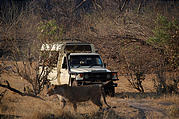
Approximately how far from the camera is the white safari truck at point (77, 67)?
1220 cm

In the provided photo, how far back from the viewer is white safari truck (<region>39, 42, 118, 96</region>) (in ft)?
40.0

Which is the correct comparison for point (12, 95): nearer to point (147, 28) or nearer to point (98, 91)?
point (98, 91)

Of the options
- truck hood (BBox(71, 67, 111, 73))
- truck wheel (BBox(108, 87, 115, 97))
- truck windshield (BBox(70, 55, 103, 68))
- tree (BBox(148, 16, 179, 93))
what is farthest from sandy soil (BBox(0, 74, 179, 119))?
truck windshield (BBox(70, 55, 103, 68))

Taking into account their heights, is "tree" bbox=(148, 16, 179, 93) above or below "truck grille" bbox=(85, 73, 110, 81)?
above

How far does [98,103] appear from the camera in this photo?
30.3 feet

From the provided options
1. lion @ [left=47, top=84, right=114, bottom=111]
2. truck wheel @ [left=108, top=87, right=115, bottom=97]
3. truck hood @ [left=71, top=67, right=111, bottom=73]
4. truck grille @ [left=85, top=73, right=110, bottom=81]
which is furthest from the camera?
truck wheel @ [left=108, top=87, right=115, bottom=97]

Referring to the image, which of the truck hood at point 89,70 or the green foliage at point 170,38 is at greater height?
the green foliage at point 170,38

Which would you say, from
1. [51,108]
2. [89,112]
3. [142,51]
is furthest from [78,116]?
[142,51]

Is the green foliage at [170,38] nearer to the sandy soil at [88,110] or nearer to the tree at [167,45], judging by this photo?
the tree at [167,45]

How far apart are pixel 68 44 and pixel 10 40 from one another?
2364mm

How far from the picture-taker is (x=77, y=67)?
1298cm

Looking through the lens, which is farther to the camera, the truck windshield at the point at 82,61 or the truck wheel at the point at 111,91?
the truck windshield at the point at 82,61

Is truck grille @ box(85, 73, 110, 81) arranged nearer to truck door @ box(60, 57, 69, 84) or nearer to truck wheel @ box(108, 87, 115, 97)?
truck wheel @ box(108, 87, 115, 97)

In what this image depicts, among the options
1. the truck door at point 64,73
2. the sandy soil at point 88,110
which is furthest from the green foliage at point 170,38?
the truck door at point 64,73
